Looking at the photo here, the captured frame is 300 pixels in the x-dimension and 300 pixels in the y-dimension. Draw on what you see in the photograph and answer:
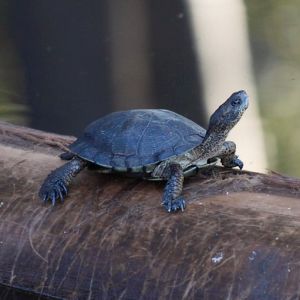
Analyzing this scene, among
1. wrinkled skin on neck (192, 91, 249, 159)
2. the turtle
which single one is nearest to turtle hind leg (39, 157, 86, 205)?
the turtle

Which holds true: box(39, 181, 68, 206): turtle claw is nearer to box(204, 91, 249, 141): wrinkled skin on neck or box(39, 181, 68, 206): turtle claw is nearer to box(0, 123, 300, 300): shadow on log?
box(0, 123, 300, 300): shadow on log

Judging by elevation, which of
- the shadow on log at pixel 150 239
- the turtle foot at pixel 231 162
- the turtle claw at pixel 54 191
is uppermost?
the turtle claw at pixel 54 191

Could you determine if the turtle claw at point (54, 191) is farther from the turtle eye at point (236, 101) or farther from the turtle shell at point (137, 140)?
the turtle eye at point (236, 101)

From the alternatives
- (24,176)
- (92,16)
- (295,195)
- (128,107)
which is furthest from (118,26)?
(295,195)

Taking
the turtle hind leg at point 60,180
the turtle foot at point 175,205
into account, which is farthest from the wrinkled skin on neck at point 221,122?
the turtle hind leg at point 60,180

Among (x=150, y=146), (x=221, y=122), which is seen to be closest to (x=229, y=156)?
(x=221, y=122)

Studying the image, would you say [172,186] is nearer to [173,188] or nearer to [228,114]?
[173,188]
